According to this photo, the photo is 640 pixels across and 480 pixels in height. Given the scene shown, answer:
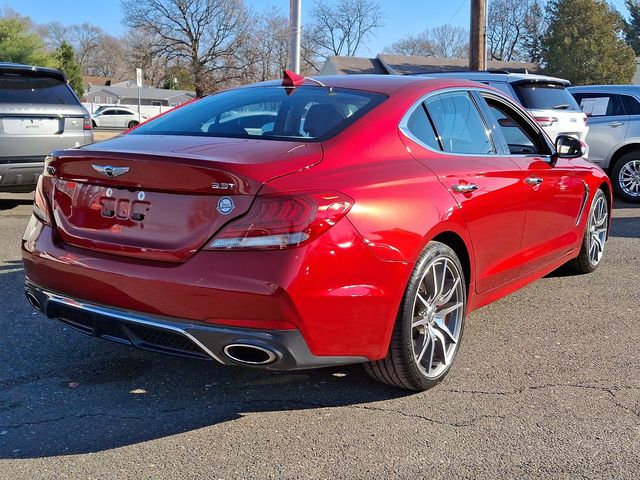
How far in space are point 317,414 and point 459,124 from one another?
1894 mm

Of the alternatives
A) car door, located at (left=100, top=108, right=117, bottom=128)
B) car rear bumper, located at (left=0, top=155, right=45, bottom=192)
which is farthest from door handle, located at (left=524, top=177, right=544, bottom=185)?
car door, located at (left=100, top=108, right=117, bottom=128)

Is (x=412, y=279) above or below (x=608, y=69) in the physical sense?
below

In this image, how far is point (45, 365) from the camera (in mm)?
3795

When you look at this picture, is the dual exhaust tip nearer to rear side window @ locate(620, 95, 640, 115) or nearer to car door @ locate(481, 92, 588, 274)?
car door @ locate(481, 92, 588, 274)

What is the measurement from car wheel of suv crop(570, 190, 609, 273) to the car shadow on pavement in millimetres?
2973

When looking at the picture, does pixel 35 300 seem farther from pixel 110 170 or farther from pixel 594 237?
pixel 594 237

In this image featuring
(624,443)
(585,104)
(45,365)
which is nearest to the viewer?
(624,443)

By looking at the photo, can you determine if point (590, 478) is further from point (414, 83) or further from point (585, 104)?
point (585, 104)

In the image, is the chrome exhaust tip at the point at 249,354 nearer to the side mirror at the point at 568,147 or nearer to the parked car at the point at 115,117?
the side mirror at the point at 568,147

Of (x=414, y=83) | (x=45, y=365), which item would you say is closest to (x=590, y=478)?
(x=414, y=83)

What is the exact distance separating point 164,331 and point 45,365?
4.13 ft

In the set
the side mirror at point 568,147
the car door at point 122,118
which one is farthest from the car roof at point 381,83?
the car door at point 122,118

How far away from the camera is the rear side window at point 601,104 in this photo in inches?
448

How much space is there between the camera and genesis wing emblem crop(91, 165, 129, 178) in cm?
305
